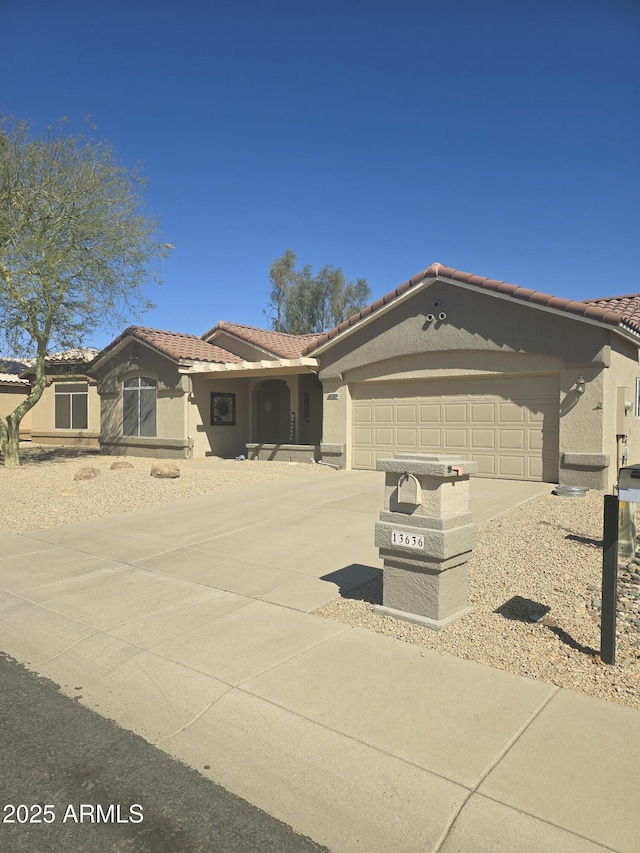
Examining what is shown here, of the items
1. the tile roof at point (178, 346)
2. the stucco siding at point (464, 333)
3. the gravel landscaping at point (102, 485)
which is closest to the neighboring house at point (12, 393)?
the tile roof at point (178, 346)

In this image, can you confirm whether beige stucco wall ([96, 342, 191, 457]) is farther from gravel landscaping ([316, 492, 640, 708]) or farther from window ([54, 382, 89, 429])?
gravel landscaping ([316, 492, 640, 708])

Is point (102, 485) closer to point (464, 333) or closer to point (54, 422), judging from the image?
point (464, 333)

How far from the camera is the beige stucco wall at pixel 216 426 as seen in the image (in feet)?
65.5

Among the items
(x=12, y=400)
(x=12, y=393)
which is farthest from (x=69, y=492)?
(x=12, y=393)

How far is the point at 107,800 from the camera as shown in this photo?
3.23 meters

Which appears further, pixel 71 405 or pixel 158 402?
pixel 71 405

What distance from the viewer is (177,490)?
13.5 m

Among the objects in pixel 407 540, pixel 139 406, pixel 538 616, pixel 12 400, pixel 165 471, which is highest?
pixel 12 400

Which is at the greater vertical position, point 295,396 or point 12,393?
point 12,393

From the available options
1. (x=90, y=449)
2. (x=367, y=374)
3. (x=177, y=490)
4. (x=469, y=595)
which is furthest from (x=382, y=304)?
(x=90, y=449)

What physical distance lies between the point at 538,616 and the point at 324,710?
2359 mm

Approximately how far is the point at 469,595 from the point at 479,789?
2.93 meters

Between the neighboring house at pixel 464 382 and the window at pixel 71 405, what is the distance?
7204 mm

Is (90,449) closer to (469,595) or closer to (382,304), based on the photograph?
(382,304)
